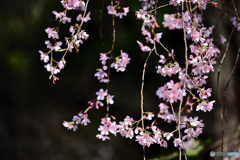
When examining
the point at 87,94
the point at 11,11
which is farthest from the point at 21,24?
the point at 87,94

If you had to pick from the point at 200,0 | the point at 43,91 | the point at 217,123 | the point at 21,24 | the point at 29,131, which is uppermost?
the point at 21,24

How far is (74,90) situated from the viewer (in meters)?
2.59

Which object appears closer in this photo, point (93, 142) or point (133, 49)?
point (133, 49)

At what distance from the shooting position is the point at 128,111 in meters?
2.46

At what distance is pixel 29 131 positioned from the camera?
2875mm

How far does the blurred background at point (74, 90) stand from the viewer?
2.46 m

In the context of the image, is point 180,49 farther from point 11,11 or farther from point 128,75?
point 11,11

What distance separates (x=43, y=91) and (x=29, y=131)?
17.4 inches

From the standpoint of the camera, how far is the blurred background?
246 cm

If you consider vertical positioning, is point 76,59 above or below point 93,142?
above

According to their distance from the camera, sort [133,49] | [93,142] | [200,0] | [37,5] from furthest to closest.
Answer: [37,5], [93,142], [133,49], [200,0]

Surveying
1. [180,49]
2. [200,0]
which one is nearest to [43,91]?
[180,49]

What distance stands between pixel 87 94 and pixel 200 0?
59.0 inches

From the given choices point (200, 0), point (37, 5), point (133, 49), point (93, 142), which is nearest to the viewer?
point (200, 0)
